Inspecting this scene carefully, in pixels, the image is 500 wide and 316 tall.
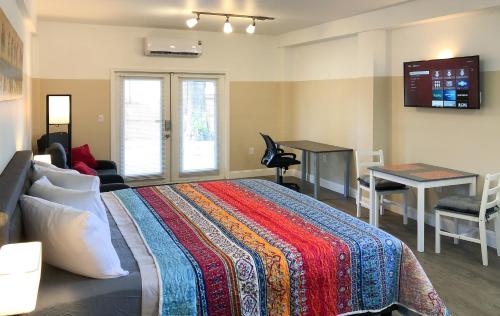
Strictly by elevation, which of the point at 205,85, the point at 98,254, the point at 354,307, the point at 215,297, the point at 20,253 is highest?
the point at 205,85

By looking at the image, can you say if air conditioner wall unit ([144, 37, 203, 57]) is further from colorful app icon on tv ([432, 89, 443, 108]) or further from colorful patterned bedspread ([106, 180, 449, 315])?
colorful patterned bedspread ([106, 180, 449, 315])

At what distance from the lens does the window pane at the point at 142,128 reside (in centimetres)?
736

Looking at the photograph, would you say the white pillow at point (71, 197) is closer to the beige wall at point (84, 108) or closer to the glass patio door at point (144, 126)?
the beige wall at point (84, 108)

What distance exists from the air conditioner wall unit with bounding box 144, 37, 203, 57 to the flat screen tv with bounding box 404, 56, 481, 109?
342cm

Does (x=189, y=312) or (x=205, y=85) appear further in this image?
(x=205, y=85)

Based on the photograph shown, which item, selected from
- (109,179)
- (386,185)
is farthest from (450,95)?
(109,179)

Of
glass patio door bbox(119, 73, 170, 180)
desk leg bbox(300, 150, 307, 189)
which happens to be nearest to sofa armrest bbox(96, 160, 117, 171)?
glass patio door bbox(119, 73, 170, 180)

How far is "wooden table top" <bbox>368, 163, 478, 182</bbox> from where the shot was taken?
14.8 ft

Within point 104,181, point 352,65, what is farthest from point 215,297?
point 352,65

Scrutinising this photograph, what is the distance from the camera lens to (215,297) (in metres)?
2.26

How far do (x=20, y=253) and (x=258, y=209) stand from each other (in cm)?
193

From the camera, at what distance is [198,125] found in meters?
7.89

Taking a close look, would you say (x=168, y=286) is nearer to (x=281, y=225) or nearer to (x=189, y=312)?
(x=189, y=312)

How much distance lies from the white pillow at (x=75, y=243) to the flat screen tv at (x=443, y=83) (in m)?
3.96
